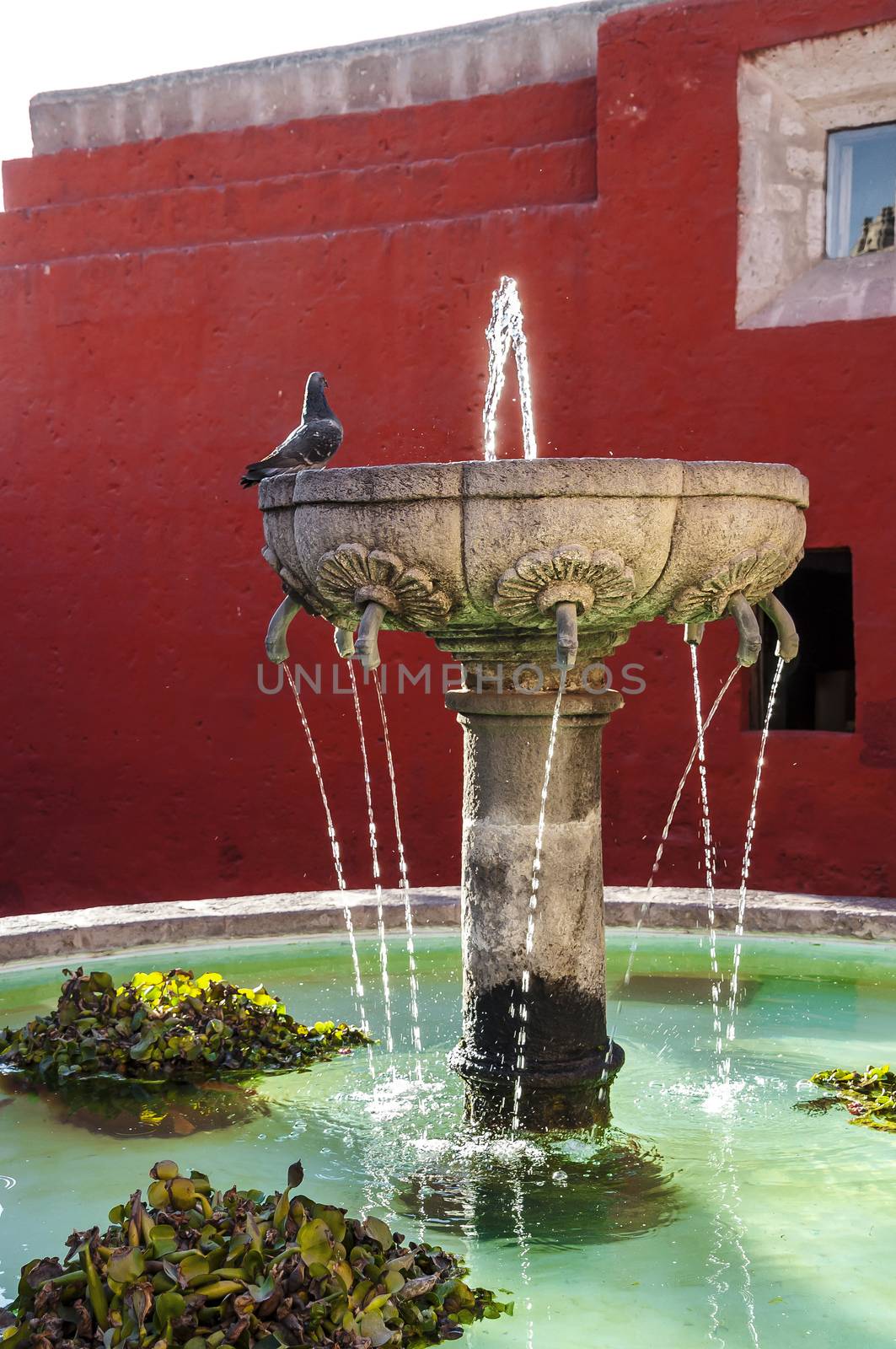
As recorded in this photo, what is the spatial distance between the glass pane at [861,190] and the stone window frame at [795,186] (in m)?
A: 0.08

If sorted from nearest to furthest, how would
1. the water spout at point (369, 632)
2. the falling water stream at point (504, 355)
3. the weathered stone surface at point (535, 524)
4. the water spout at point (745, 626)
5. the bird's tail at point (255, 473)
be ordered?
the weathered stone surface at point (535, 524) → the water spout at point (369, 632) → the water spout at point (745, 626) → the bird's tail at point (255, 473) → the falling water stream at point (504, 355)

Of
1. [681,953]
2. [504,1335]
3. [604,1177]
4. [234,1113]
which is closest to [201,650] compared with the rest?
[681,953]

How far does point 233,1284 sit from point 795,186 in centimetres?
567

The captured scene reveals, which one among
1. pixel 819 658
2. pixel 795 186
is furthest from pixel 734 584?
pixel 819 658

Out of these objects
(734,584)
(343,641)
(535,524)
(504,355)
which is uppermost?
(504,355)

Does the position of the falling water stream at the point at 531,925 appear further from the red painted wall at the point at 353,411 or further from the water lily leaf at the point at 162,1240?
the red painted wall at the point at 353,411

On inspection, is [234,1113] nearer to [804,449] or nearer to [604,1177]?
[604,1177]

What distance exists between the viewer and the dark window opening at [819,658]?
9375 millimetres

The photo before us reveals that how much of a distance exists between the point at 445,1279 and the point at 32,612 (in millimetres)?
5931

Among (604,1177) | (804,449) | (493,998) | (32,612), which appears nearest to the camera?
(604,1177)

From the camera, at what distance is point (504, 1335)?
2.28 metres

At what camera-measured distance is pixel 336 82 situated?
738 cm

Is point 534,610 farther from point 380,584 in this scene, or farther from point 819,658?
point 819,658

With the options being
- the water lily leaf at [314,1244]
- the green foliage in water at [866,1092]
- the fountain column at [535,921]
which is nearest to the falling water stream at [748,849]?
the green foliage in water at [866,1092]
